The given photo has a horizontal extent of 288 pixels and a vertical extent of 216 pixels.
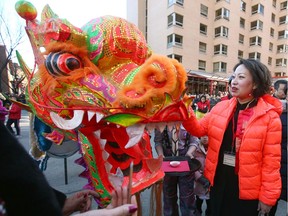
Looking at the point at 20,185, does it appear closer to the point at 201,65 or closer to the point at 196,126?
the point at 196,126

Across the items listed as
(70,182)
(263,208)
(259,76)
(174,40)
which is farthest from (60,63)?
(174,40)

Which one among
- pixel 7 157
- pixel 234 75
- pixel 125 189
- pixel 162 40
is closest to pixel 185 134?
pixel 234 75

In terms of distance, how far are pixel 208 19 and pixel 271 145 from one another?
23355mm

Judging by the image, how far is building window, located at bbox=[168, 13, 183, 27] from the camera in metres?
18.5

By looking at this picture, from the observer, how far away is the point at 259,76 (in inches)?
59.5

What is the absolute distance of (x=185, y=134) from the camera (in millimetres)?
2420

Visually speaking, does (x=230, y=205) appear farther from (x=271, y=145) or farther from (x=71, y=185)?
(x=71, y=185)

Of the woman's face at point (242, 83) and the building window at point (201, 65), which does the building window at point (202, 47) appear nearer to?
the building window at point (201, 65)

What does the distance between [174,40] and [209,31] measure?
577 centimetres

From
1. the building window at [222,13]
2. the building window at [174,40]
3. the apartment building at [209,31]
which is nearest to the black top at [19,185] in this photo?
the apartment building at [209,31]

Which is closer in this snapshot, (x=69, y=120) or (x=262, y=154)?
(x=69, y=120)

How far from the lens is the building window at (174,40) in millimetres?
18562

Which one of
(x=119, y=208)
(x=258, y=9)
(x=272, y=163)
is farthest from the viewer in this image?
(x=258, y=9)

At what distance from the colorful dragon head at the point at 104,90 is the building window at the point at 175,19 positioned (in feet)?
62.2
